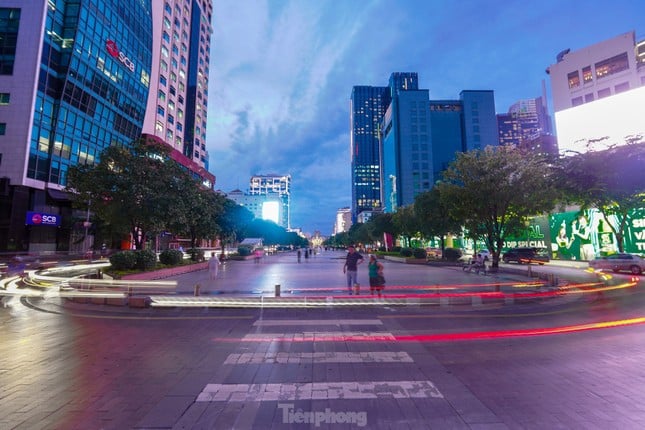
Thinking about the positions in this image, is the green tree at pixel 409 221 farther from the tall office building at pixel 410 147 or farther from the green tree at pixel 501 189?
the tall office building at pixel 410 147

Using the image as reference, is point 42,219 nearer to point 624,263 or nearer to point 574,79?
point 624,263

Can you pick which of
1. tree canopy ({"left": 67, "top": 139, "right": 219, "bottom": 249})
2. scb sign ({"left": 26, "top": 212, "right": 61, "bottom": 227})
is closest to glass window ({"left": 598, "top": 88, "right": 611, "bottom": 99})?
tree canopy ({"left": 67, "top": 139, "right": 219, "bottom": 249})

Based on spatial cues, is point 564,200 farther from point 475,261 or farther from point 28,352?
point 28,352

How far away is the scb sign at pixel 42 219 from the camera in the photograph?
1586 inches

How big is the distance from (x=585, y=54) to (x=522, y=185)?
8093cm

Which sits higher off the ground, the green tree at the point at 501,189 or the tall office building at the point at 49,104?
the tall office building at the point at 49,104

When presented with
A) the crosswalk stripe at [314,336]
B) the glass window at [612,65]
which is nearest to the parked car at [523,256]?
the crosswalk stripe at [314,336]

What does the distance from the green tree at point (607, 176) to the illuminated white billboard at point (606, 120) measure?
1701cm

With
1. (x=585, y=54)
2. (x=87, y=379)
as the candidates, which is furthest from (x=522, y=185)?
(x=585, y=54)

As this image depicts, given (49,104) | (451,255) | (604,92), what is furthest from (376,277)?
(604,92)

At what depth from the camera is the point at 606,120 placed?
42656 mm

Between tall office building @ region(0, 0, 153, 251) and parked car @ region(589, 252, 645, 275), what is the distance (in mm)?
59114

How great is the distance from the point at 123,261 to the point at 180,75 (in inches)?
2869

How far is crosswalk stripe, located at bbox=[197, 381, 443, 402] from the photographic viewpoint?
4.44m
